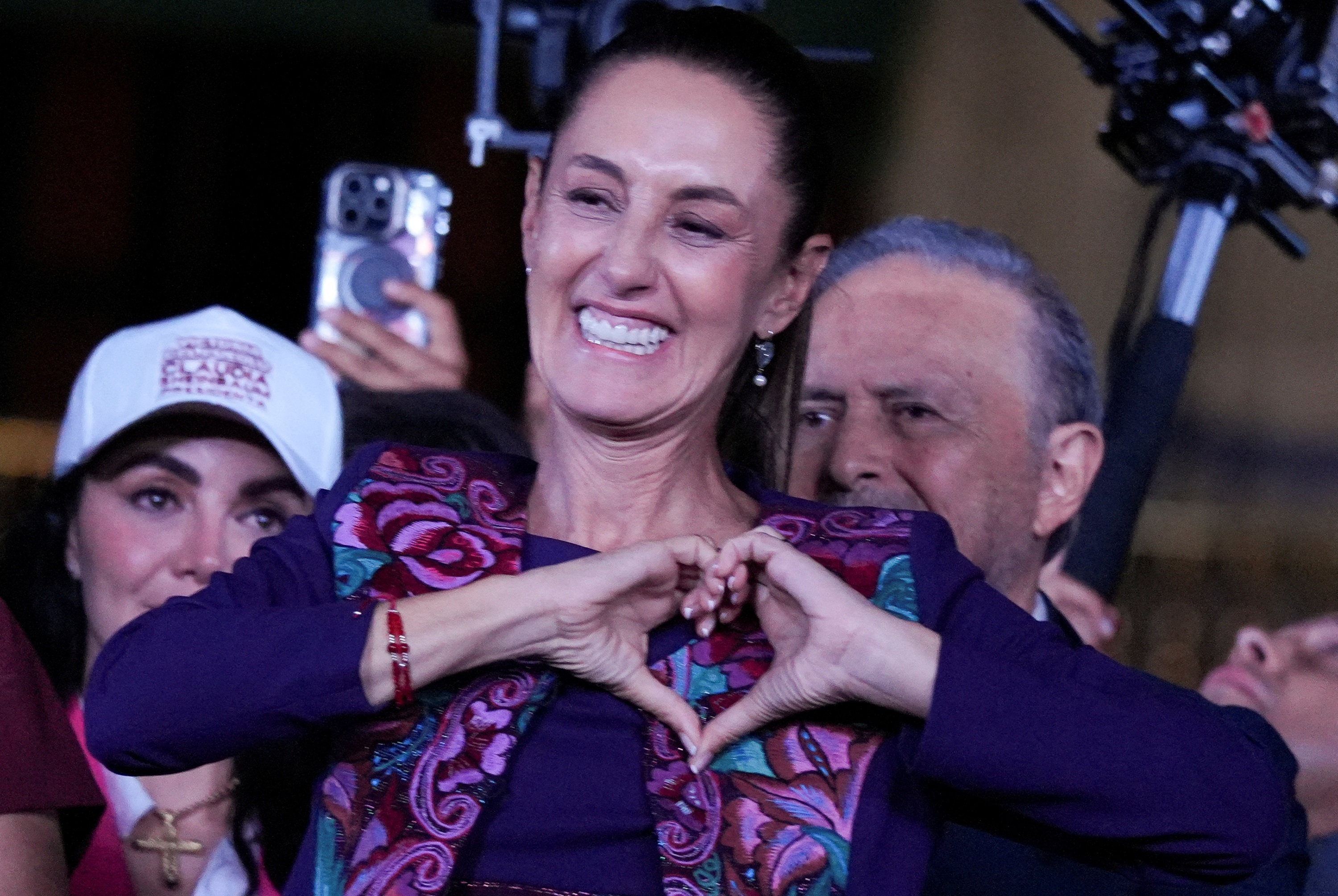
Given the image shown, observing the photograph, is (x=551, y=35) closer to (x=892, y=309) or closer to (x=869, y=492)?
(x=892, y=309)

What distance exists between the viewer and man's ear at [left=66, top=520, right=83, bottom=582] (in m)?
1.91

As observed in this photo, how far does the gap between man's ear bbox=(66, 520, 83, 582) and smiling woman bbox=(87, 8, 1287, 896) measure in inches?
29.2

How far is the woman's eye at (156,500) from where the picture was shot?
187 cm

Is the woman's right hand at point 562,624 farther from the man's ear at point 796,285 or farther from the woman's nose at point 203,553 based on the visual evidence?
the woman's nose at point 203,553

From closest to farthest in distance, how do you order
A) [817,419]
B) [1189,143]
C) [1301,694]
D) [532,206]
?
[532,206] < [817,419] < [1301,694] < [1189,143]

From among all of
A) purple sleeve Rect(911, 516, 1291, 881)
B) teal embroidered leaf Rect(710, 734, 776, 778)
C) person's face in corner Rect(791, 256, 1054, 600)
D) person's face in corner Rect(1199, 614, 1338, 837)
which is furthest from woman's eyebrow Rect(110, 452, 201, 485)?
person's face in corner Rect(1199, 614, 1338, 837)

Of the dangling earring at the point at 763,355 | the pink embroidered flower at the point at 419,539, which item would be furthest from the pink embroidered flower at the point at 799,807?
the dangling earring at the point at 763,355

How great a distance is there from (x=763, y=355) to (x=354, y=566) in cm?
40

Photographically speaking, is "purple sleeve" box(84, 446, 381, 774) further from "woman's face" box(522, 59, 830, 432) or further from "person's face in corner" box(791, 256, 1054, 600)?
"person's face in corner" box(791, 256, 1054, 600)

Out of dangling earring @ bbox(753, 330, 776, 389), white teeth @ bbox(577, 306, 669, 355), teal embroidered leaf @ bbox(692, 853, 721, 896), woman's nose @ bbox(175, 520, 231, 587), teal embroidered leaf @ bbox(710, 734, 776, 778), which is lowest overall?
woman's nose @ bbox(175, 520, 231, 587)

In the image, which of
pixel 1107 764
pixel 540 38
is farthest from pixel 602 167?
pixel 540 38

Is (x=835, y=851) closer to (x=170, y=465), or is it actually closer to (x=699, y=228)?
(x=699, y=228)

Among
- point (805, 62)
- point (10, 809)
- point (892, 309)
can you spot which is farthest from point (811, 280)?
point (10, 809)

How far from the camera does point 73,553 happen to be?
6.29 feet
